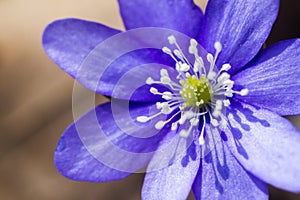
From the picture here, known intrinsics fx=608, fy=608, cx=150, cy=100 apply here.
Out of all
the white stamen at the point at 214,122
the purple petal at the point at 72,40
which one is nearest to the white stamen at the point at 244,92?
the white stamen at the point at 214,122

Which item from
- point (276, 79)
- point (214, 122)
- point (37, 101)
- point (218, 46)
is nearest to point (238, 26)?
point (218, 46)

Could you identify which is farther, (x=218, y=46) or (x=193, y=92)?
(x=193, y=92)

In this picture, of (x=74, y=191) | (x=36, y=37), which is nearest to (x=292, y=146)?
(x=74, y=191)

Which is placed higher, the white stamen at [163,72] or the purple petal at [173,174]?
the white stamen at [163,72]

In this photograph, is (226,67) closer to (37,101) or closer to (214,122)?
(214,122)

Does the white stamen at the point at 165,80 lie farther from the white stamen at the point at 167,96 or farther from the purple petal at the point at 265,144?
the purple petal at the point at 265,144
